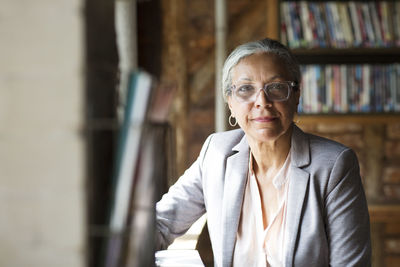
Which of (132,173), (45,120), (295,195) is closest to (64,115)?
(45,120)

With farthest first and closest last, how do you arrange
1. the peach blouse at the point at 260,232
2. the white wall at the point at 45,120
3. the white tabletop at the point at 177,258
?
the peach blouse at the point at 260,232 → the white tabletop at the point at 177,258 → the white wall at the point at 45,120

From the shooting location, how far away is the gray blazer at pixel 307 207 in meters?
1.38

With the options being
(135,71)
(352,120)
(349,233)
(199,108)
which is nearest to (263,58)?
(349,233)

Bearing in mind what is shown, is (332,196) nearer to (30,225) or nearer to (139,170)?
(139,170)

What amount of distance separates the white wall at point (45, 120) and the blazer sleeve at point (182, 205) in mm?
861

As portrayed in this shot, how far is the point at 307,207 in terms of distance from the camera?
4.66 feet

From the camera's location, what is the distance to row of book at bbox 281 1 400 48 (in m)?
2.53

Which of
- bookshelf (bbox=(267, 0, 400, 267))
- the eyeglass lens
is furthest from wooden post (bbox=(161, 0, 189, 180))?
the eyeglass lens

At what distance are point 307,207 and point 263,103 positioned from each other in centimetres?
36

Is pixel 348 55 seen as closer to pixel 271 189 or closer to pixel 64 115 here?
pixel 271 189

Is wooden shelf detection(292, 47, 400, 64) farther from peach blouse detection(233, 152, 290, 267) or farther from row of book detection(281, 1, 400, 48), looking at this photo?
peach blouse detection(233, 152, 290, 267)

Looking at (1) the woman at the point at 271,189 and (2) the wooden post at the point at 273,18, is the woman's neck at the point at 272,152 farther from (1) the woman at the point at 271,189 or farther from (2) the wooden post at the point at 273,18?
(2) the wooden post at the point at 273,18

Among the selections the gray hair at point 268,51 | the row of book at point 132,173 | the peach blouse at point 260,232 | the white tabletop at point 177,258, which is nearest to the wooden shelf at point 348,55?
the gray hair at point 268,51

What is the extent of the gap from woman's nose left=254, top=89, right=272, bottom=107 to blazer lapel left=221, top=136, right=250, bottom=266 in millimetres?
241
